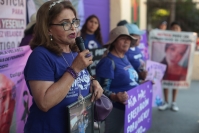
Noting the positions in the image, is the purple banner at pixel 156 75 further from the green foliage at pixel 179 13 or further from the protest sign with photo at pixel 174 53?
the green foliage at pixel 179 13

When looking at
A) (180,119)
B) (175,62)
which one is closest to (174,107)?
(180,119)

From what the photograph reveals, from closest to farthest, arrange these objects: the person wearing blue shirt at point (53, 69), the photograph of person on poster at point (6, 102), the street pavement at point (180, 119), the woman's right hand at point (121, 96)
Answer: the person wearing blue shirt at point (53, 69) < the photograph of person on poster at point (6, 102) < the woman's right hand at point (121, 96) < the street pavement at point (180, 119)

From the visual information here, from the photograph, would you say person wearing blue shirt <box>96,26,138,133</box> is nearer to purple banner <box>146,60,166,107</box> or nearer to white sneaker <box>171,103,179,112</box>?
purple banner <box>146,60,166,107</box>

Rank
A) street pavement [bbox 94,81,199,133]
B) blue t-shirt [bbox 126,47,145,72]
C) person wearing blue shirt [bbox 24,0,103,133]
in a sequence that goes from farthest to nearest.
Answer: street pavement [bbox 94,81,199,133] → blue t-shirt [bbox 126,47,145,72] → person wearing blue shirt [bbox 24,0,103,133]

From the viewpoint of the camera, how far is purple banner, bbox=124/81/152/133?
9.48 ft

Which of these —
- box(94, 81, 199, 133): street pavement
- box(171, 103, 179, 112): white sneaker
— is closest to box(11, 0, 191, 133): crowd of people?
box(94, 81, 199, 133): street pavement

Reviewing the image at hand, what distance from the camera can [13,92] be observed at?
2584 millimetres

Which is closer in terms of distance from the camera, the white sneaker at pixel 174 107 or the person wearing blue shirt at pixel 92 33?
the person wearing blue shirt at pixel 92 33

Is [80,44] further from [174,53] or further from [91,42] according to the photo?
[174,53]

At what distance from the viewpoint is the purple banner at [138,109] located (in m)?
2.89

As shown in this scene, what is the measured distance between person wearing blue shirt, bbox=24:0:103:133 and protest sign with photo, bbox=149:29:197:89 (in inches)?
152

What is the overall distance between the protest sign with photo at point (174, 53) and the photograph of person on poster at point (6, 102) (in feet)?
11.4

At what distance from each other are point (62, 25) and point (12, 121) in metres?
1.35

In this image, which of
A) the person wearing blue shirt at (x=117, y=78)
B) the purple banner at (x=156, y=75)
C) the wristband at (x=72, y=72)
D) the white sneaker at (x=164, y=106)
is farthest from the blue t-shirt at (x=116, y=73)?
the white sneaker at (x=164, y=106)
